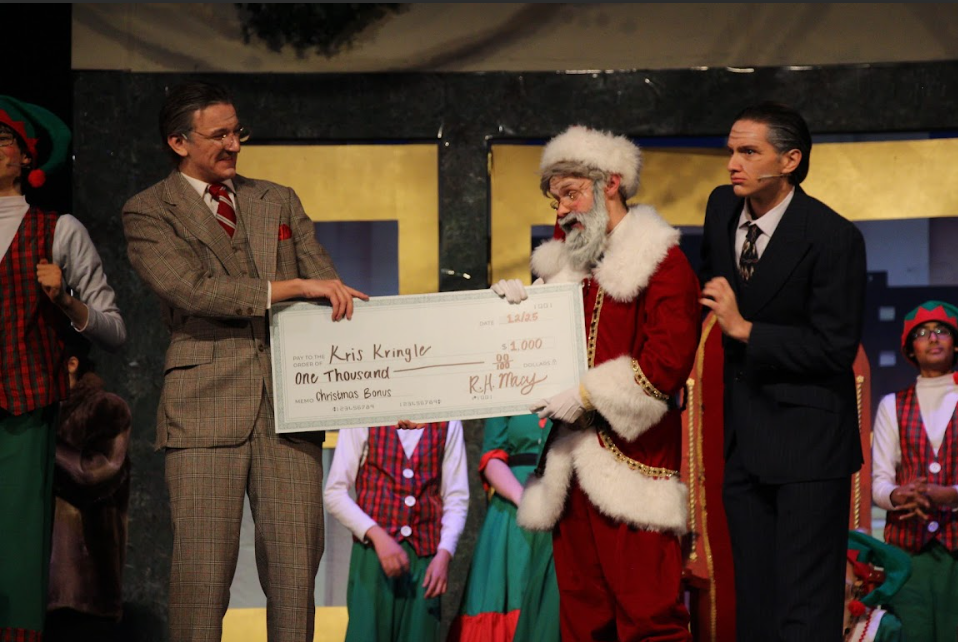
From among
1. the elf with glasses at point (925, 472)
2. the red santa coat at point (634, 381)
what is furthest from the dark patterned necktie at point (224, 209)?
the elf with glasses at point (925, 472)

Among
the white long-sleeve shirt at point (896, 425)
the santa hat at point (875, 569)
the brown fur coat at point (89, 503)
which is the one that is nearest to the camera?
the santa hat at point (875, 569)

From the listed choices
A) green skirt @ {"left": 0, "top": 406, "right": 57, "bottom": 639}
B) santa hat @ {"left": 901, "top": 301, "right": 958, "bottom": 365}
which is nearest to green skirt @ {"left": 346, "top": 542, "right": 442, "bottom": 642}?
green skirt @ {"left": 0, "top": 406, "right": 57, "bottom": 639}

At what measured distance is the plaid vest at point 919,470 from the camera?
5695mm

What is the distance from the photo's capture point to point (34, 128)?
4895mm

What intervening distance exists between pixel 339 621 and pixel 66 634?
130 cm

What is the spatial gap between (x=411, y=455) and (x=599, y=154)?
1.75 metres

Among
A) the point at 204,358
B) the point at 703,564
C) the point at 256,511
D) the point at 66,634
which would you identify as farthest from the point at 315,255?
the point at 66,634

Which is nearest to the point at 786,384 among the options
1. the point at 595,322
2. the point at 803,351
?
the point at 803,351

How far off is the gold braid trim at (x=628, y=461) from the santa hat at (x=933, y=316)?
2632 mm

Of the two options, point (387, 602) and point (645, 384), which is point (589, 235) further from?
point (387, 602)

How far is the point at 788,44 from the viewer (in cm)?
619

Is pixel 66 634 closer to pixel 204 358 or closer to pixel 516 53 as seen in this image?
pixel 204 358

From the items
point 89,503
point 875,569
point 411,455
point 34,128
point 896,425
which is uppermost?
point 34,128

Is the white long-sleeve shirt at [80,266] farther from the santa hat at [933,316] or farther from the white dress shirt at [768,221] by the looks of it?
the santa hat at [933,316]
